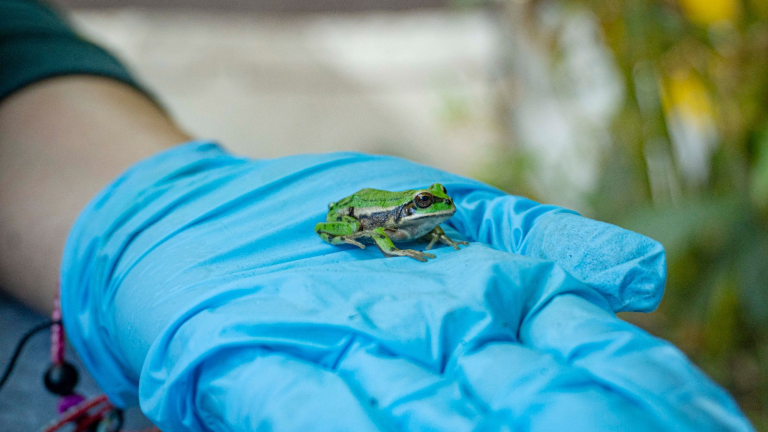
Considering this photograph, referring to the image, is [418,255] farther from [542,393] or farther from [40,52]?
[40,52]

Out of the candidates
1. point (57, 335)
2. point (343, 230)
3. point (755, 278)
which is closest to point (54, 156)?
point (57, 335)

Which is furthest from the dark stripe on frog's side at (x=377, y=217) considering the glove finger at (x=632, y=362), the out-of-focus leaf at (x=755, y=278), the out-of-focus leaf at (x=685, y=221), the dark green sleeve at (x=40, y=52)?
the out-of-focus leaf at (x=755, y=278)

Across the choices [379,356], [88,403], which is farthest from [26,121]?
[379,356]

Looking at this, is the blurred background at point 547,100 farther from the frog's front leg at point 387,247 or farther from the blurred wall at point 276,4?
the frog's front leg at point 387,247

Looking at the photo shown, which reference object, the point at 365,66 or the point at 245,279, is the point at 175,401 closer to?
the point at 245,279

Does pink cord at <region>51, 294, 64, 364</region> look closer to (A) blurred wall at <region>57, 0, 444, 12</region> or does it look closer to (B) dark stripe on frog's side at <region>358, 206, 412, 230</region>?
(B) dark stripe on frog's side at <region>358, 206, 412, 230</region>

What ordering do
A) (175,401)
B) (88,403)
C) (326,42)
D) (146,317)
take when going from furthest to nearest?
1. (326,42)
2. (88,403)
3. (146,317)
4. (175,401)
